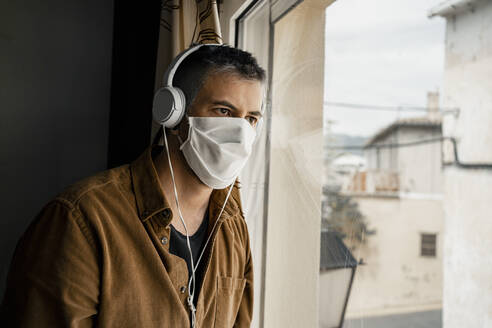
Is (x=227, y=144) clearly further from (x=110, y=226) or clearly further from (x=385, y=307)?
(x=385, y=307)

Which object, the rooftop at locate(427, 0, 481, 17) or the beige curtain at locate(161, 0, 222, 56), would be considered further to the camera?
the beige curtain at locate(161, 0, 222, 56)

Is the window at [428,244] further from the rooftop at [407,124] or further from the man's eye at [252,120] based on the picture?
the man's eye at [252,120]

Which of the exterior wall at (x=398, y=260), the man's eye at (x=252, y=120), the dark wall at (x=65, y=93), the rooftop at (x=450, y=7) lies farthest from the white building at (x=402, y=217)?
the dark wall at (x=65, y=93)

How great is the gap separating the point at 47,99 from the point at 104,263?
137 cm

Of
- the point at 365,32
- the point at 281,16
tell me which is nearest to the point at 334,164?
the point at 365,32

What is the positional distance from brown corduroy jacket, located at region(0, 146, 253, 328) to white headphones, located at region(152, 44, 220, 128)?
0.13m

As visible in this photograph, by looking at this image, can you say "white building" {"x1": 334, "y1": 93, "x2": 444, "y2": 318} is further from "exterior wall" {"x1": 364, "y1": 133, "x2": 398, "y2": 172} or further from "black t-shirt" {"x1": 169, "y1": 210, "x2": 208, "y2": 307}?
"black t-shirt" {"x1": 169, "y1": 210, "x2": 208, "y2": 307}

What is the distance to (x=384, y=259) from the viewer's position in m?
0.81

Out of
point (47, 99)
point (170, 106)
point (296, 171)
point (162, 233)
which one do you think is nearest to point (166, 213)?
point (162, 233)

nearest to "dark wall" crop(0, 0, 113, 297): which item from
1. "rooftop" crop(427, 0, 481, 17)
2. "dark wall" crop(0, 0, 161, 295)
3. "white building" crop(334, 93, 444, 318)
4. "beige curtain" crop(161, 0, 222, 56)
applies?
"dark wall" crop(0, 0, 161, 295)

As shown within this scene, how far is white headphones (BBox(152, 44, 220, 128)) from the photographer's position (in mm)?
868

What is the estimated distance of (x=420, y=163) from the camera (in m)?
0.75

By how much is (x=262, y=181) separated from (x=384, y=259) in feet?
1.95

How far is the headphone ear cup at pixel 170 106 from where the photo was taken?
867 millimetres
